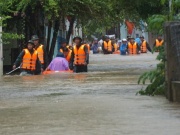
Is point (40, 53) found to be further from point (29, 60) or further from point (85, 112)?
point (85, 112)

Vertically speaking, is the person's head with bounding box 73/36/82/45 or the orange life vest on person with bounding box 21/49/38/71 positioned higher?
the person's head with bounding box 73/36/82/45

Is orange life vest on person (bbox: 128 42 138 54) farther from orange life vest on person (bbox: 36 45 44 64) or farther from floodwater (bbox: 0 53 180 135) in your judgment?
floodwater (bbox: 0 53 180 135)

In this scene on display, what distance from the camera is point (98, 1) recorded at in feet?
80.8

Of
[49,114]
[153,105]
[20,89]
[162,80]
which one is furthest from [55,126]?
[20,89]

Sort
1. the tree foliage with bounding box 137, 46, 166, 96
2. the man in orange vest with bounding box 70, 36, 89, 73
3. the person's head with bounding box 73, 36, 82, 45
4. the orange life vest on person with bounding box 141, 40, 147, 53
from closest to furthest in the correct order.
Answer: the tree foliage with bounding box 137, 46, 166, 96
the person's head with bounding box 73, 36, 82, 45
the man in orange vest with bounding box 70, 36, 89, 73
the orange life vest on person with bounding box 141, 40, 147, 53

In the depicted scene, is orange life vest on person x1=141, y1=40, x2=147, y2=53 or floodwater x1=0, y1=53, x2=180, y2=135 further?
orange life vest on person x1=141, y1=40, x2=147, y2=53

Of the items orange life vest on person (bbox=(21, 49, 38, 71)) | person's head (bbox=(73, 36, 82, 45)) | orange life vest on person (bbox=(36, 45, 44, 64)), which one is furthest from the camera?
orange life vest on person (bbox=(36, 45, 44, 64))

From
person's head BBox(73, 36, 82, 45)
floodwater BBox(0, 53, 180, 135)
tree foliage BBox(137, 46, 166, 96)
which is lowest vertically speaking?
floodwater BBox(0, 53, 180, 135)

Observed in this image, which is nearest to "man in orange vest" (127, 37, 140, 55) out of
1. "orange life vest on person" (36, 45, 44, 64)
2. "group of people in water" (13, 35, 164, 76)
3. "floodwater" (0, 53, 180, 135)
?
"group of people in water" (13, 35, 164, 76)

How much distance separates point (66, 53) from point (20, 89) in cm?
999

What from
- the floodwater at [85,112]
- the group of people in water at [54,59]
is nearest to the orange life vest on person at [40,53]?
the group of people in water at [54,59]

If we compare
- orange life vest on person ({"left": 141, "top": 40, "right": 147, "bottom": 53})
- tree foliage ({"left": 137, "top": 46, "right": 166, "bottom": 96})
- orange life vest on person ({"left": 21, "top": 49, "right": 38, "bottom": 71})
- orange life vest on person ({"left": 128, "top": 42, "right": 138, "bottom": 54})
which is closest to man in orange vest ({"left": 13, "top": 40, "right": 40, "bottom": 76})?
orange life vest on person ({"left": 21, "top": 49, "right": 38, "bottom": 71})

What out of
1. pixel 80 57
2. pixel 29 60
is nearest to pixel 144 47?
pixel 80 57

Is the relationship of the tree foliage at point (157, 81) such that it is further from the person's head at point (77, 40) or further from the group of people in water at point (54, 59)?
the person's head at point (77, 40)
